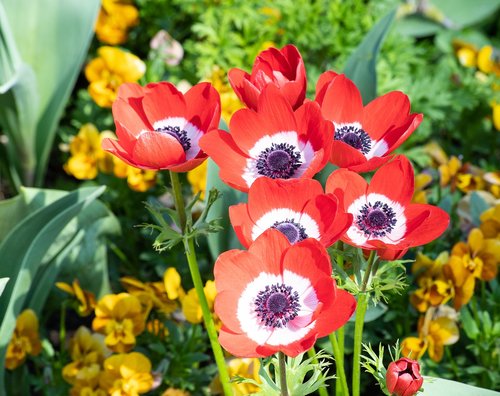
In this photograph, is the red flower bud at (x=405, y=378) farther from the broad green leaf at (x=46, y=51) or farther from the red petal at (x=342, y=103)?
the broad green leaf at (x=46, y=51)

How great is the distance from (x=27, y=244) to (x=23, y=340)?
0.22 m

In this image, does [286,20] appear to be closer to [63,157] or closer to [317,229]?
[63,157]

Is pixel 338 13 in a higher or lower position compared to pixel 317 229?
lower

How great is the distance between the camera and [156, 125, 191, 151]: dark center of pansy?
112 centimetres

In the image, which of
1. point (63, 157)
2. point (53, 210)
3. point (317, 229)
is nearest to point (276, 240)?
point (317, 229)

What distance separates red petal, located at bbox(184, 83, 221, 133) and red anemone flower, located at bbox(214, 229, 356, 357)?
0.23 m

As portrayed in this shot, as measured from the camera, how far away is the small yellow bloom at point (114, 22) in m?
2.54

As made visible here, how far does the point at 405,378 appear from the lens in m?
0.99

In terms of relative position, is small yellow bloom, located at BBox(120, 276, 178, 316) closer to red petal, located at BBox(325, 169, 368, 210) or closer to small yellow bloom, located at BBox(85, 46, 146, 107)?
small yellow bloom, located at BBox(85, 46, 146, 107)

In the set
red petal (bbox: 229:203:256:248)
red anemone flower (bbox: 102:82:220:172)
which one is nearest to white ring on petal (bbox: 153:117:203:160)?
red anemone flower (bbox: 102:82:220:172)

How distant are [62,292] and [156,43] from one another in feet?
2.47

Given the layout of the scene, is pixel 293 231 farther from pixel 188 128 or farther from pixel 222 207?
pixel 222 207

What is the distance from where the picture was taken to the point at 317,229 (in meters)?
1.00

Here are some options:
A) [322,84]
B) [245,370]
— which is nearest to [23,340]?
[245,370]
